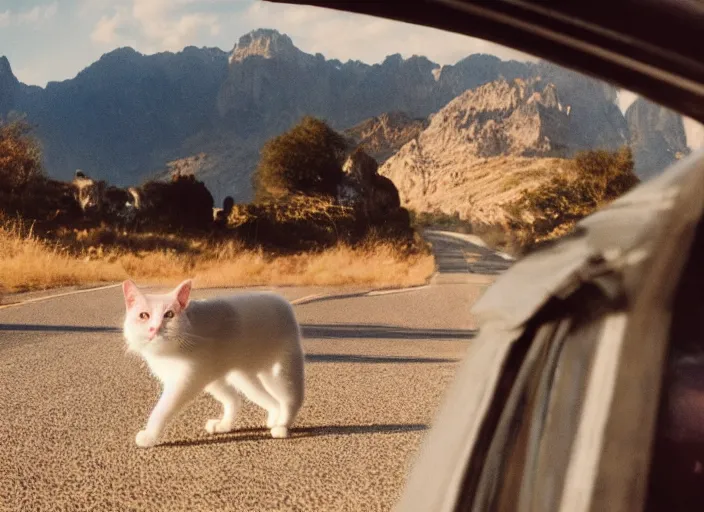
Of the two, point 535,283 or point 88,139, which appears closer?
point 535,283

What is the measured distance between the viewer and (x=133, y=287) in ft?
3.23

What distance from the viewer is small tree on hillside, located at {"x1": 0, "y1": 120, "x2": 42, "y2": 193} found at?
99 cm

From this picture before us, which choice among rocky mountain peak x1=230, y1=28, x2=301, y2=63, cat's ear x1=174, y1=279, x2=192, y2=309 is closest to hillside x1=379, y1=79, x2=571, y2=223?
rocky mountain peak x1=230, y1=28, x2=301, y2=63

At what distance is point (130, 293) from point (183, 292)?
72mm

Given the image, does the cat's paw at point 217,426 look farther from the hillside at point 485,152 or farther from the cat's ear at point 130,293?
the hillside at point 485,152

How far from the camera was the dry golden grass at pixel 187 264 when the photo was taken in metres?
0.97

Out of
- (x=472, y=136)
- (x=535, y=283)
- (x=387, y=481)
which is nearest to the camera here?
(x=535, y=283)

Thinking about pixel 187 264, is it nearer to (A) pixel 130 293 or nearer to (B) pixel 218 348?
(A) pixel 130 293

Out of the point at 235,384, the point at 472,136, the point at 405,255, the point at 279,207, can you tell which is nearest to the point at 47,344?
the point at 235,384

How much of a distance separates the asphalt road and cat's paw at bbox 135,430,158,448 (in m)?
0.01

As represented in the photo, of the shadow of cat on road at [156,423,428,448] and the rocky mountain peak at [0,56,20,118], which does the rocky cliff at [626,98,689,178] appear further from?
the rocky mountain peak at [0,56,20,118]

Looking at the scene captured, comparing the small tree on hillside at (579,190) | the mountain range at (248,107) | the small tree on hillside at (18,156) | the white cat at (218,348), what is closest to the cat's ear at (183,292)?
the white cat at (218,348)

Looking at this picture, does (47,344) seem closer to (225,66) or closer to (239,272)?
(239,272)

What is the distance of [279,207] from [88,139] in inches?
11.3
